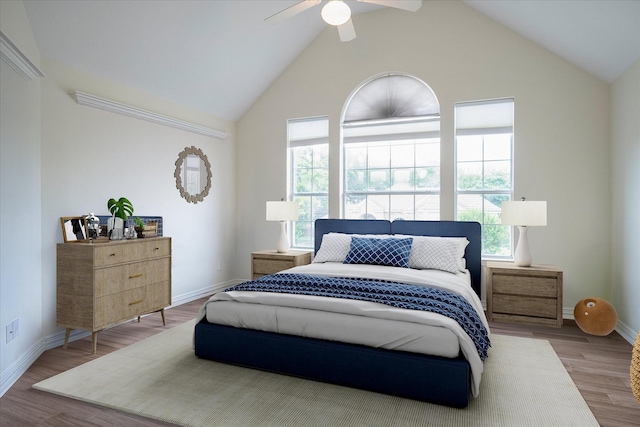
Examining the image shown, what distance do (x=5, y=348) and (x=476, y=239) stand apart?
4.34m

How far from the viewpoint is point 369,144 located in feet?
16.9

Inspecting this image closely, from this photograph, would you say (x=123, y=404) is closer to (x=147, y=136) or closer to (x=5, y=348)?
(x=5, y=348)

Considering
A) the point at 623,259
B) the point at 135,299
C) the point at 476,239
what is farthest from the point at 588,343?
the point at 135,299

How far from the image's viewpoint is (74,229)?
3467 mm

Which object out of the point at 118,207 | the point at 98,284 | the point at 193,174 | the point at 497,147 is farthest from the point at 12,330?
the point at 497,147

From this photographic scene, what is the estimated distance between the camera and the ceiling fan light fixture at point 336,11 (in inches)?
109

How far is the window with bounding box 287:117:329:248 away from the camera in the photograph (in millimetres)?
5398

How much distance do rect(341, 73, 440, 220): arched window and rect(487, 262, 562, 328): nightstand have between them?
3.68ft

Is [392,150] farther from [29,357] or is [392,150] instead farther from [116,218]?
[29,357]

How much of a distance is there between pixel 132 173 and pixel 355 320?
301 centimetres

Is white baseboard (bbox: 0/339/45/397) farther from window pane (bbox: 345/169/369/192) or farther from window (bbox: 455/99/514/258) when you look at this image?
window (bbox: 455/99/514/258)

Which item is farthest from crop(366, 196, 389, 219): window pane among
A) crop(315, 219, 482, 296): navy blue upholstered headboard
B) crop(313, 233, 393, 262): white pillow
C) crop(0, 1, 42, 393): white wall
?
crop(0, 1, 42, 393): white wall

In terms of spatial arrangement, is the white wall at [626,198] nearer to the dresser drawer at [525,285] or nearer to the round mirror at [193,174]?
the dresser drawer at [525,285]

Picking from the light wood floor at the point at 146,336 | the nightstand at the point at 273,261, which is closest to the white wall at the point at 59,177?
the light wood floor at the point at 146,336
